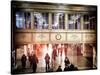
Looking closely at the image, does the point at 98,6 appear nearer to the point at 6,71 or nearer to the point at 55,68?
the point at 55,68

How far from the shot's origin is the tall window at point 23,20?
1.91 metres

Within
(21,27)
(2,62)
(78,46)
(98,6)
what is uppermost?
(98,6)

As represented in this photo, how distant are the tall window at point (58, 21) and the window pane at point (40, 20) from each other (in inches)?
3.5

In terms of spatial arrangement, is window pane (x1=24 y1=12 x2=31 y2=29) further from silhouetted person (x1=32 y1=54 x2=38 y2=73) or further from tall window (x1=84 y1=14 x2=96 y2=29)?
tall window (x1=84 y1=14 x2=96 y2=29)

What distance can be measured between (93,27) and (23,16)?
90 cm

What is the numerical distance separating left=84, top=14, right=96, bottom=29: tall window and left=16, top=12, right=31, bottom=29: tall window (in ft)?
2.38

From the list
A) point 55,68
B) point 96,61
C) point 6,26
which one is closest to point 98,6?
point 96,61

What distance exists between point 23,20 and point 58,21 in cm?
43

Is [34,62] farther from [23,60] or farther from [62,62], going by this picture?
[62,62]

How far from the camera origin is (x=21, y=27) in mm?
1917

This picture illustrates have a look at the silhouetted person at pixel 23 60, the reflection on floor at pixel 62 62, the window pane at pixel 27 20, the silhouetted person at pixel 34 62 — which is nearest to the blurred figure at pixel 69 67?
the reflection on floor at pixel 62 62

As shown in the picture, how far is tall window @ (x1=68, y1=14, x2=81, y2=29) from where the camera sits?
204 cm

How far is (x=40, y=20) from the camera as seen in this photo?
6.44 ft

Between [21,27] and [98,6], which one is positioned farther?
[98,6]
